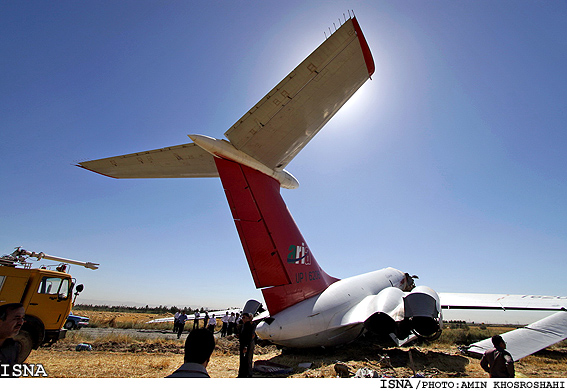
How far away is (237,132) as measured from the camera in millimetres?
5449

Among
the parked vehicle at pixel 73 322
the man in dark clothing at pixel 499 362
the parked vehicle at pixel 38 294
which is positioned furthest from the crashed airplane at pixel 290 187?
the parked vehicle at pixel 73 322

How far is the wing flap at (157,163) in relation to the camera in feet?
18.4

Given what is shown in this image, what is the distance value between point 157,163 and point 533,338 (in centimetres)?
982

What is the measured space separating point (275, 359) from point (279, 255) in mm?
2409

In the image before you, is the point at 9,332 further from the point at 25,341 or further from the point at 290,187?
the point at 290,187

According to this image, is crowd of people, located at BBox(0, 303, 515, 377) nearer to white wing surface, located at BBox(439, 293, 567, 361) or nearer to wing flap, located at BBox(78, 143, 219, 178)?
wing flap, located at BBox(78, 143, 219, 178)

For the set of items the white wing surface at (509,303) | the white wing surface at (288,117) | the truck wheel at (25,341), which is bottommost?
the truck wheel at (25,341)

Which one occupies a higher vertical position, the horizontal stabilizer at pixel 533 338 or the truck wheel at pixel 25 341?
the horizontal stabilizer at pixel 533 338

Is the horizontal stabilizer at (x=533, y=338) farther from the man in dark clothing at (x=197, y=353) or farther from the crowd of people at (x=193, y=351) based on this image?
the man in dark clothing at (x=197, y=353)

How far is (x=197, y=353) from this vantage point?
1710mm

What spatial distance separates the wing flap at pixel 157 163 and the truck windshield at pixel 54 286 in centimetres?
360

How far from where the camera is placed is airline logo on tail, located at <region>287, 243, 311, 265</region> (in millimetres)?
6488

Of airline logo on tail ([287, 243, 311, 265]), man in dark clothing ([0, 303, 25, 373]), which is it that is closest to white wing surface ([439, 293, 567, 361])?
airline logo on tail ([287, 243, 311, 265])
